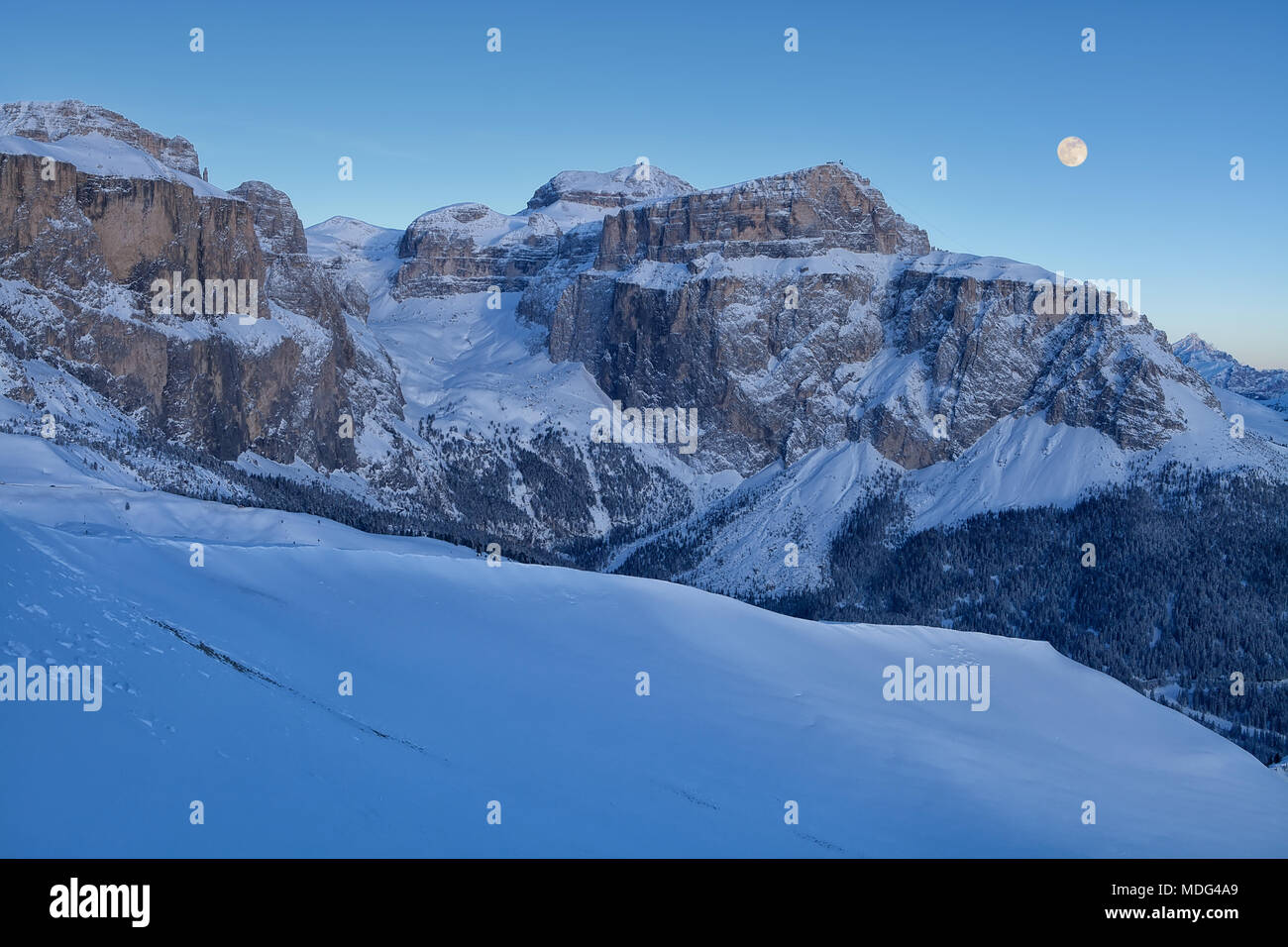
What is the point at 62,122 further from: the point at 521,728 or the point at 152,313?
the point at 521,728

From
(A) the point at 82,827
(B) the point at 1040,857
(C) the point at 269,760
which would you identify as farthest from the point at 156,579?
(B) the point at 1040,857

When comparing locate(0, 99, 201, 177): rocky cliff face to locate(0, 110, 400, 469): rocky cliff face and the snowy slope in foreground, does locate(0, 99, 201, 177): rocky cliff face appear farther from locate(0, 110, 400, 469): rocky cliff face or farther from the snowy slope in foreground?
the snowy slope in foreground

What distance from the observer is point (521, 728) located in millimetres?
29531

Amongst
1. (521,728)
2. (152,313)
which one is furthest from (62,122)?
(521,728)

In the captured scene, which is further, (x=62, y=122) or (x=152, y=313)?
(x=62, y=122)

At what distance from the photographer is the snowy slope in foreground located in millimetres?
21906

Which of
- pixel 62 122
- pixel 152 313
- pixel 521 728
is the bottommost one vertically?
pixel 521 728

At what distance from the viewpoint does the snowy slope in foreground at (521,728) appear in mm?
21906

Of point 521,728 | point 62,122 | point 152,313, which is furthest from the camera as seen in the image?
point 62,122

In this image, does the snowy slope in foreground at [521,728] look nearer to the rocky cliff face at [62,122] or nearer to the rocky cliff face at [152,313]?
the rocky cliff face at [152,313]

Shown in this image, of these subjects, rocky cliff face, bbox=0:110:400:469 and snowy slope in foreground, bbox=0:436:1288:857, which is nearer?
snowy slope in foreground, bbox=0:436:1288:857

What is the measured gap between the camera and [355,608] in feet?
119

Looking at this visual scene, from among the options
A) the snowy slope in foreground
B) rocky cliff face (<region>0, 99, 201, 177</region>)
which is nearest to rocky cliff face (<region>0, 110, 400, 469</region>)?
rocky cliff face (<region>0, 99, 201, 177</region>)
